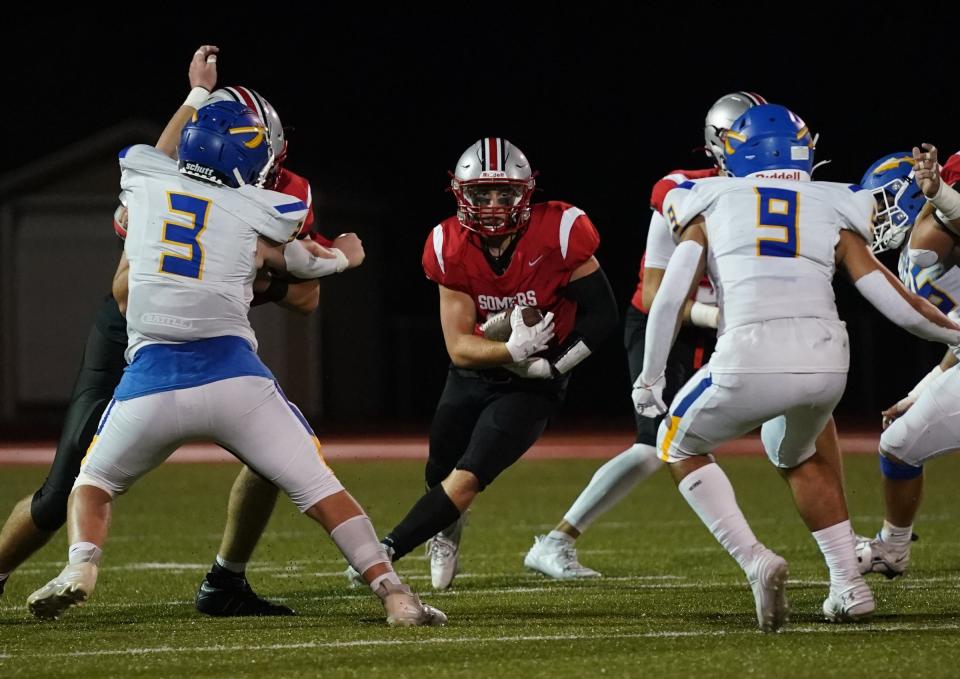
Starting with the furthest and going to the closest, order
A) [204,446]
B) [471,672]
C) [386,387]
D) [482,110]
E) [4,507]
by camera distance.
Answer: [482,110], [386,387], [204,446], [4,507], [471,672]

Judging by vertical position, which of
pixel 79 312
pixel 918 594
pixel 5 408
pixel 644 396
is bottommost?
pixel 5 408

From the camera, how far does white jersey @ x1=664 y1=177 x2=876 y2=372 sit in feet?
14.1

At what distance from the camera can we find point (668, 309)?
4371 millimetres

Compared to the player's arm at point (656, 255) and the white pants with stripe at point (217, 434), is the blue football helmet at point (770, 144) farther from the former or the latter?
the white pants with stripe at point (217, 434)

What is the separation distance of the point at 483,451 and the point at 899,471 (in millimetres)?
1597

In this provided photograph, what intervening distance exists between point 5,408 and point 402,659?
55.8 ft

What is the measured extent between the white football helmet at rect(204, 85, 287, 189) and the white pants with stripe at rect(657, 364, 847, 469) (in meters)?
1.62

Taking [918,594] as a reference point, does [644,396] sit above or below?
above

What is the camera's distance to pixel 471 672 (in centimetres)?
364

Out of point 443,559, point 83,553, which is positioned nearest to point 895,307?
point 443,559

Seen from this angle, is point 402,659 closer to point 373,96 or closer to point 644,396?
point 644,396

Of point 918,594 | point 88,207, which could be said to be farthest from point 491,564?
point 88,207

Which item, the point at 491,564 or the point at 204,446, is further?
the point at 204,446

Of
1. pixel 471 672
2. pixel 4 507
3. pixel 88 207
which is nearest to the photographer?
pixel 471 672
